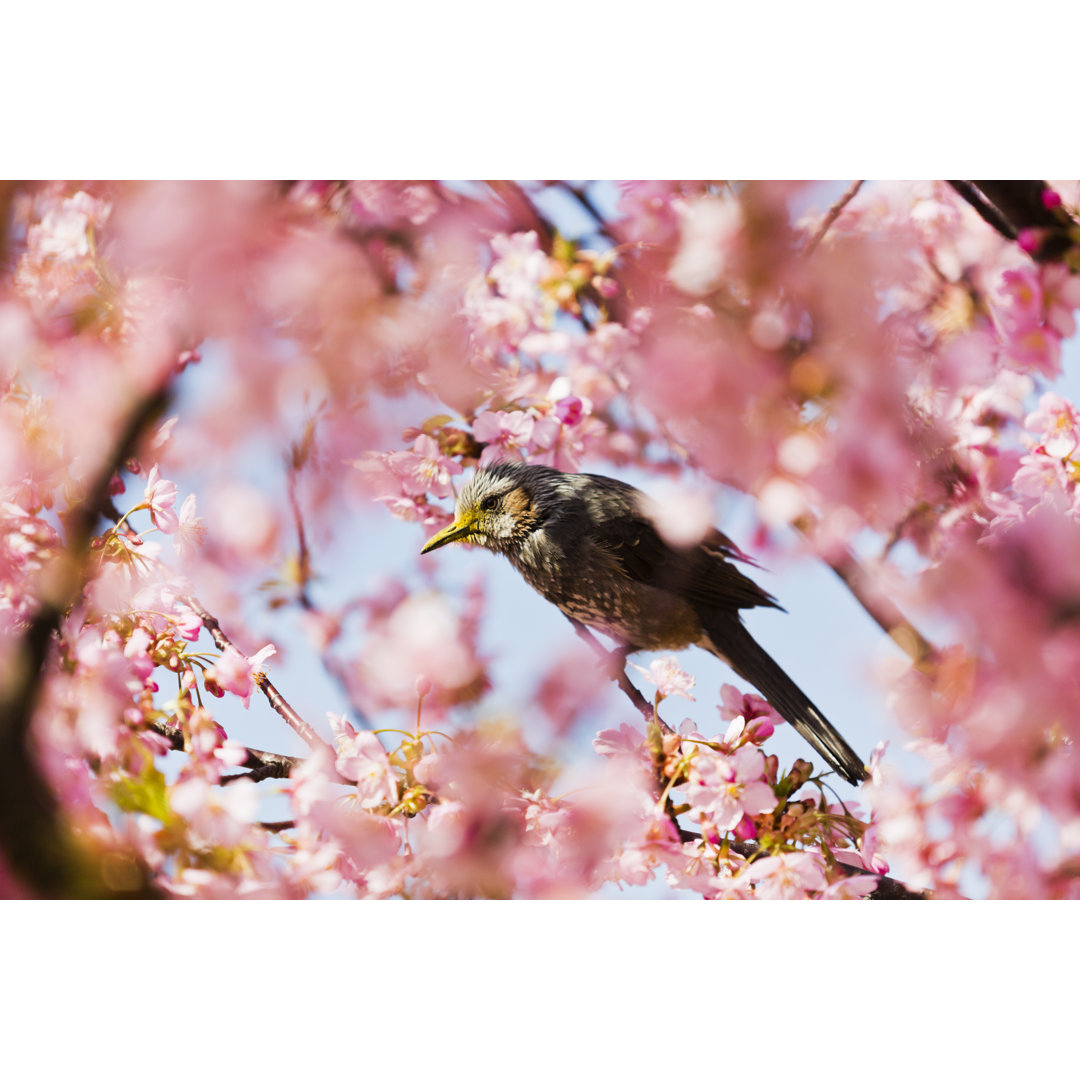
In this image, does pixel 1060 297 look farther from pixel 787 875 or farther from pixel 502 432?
pixel 787 875

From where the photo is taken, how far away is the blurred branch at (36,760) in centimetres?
160

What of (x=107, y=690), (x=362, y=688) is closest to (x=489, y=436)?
(x=362, y=688)

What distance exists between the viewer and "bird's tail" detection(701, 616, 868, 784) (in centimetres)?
161

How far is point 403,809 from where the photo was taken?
1602 millimetres

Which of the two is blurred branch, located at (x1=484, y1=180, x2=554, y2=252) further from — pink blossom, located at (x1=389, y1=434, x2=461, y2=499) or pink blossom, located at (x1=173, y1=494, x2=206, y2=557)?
pink blossom, located at (x1=173, y1=494, x2=206, y2=557)

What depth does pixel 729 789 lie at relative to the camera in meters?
1.53

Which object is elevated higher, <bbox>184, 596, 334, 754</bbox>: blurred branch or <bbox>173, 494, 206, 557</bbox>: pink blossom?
<bbox>173, 494, 206, 557</bbox>: pink blossom

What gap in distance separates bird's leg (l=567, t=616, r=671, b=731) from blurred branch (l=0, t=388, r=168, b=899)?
99cm

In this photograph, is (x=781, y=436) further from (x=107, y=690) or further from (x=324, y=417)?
(x=107, y=690)

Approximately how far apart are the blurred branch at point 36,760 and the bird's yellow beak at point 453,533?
24.4 inches

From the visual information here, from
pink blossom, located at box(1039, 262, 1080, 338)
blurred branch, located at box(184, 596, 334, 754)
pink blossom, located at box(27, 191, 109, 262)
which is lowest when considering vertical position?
blurred branch, located at box(184, 596, 334, 754)

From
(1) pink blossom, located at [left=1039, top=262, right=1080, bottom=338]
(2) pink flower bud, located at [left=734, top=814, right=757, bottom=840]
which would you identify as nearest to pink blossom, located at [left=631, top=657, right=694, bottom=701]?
(2) pink flower bud, located at [left=734, top=814, right=757, bottom=840]

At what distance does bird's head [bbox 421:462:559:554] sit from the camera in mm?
1647

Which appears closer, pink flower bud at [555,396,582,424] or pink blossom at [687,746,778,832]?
pink blossom at [687,746,778,832]
